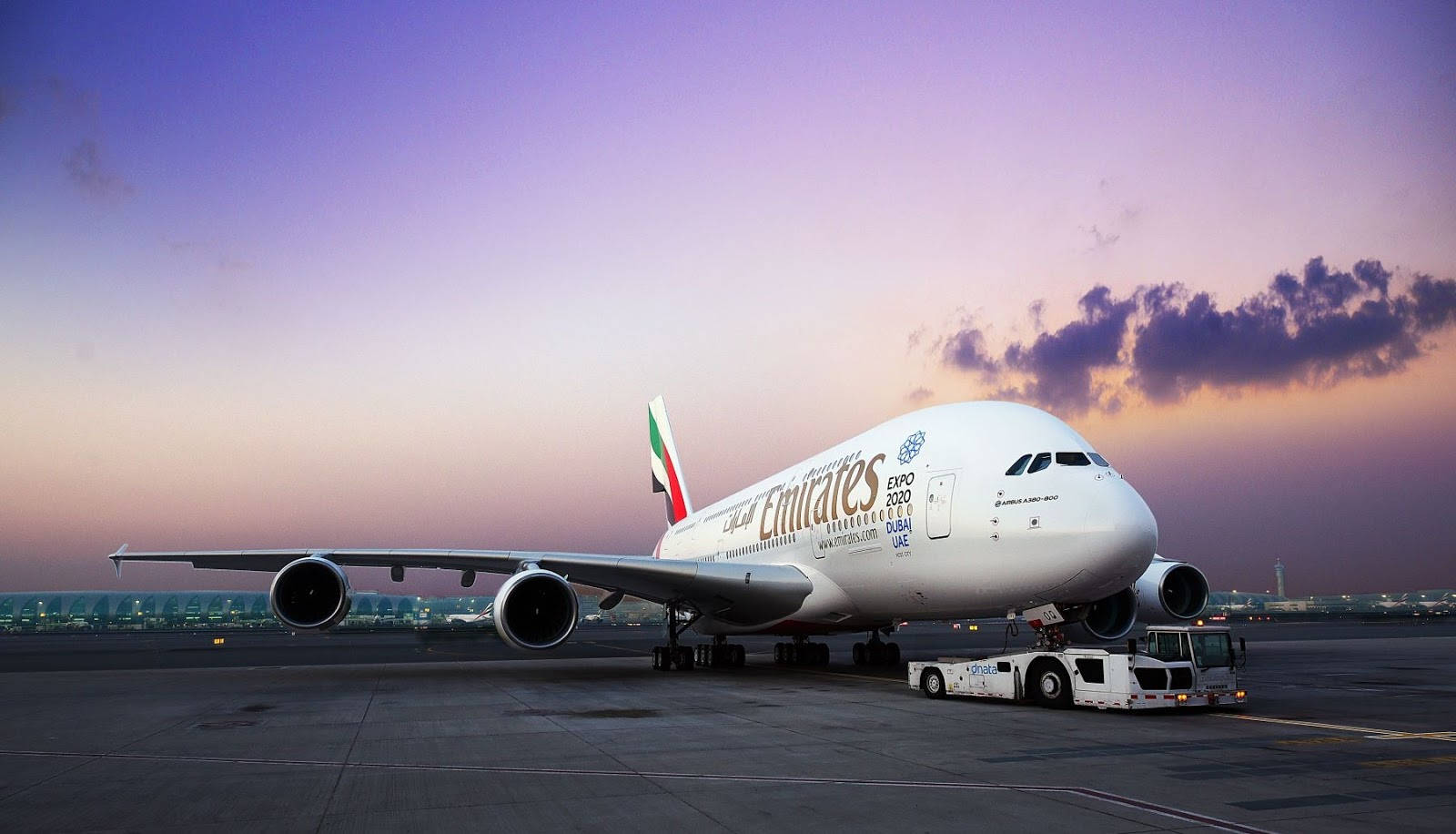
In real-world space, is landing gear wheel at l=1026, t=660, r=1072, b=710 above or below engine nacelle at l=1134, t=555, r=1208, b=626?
below

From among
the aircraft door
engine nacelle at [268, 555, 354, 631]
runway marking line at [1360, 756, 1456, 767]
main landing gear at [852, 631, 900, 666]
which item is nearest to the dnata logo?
the aircraft door

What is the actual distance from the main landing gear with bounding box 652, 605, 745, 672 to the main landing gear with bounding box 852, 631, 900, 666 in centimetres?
286

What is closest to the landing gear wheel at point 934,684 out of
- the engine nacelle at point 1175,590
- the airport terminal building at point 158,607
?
the engine nacelle at point 1175,590

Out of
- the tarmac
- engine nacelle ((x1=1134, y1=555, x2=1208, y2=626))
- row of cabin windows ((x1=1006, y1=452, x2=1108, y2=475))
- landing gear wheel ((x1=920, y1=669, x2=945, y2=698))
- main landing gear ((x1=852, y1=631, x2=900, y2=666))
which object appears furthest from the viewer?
main landing gear ((x1=852, y1=631, x2=900, y2=666))

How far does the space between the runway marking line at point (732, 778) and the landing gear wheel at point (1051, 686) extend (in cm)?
598

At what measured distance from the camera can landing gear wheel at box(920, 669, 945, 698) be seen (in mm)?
15031

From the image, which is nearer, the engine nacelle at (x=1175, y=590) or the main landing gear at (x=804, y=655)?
the engine nacelle at (x=1175, y=590)

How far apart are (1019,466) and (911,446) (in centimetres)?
274

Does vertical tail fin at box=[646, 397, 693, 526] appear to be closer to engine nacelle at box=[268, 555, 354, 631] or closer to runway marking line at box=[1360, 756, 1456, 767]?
engine nacelle at box=[268, 555, 354, 631]

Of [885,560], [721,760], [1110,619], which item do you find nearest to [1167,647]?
[1110,619]

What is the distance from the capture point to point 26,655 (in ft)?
116

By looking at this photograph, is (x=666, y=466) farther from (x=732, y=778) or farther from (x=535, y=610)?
(x=732, y=778)

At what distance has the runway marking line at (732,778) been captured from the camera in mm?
6591

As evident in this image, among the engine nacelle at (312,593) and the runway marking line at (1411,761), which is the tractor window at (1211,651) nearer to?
the runway marking line at (1411,761)
